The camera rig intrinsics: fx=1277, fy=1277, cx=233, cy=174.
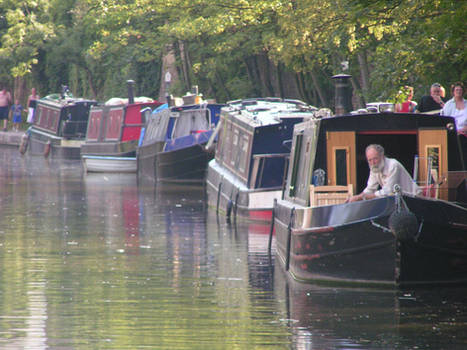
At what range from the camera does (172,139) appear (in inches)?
1357

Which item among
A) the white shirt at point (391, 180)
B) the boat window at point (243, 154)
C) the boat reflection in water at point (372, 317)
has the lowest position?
the boat reflection in water at point (372, 317)

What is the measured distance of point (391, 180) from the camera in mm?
13578

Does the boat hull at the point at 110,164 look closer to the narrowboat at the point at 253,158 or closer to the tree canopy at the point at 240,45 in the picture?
the tree canopy at the point at 240,45

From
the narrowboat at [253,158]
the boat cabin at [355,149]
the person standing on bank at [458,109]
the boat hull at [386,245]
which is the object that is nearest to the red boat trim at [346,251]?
the boat hull at [386,245]

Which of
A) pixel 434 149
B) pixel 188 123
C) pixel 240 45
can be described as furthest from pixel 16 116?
pixel 434 149

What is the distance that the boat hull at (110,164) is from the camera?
128ft

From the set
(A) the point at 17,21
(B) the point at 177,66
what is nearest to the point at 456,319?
(B) the point at 177,66

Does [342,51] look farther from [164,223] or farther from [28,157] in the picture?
[28,157]

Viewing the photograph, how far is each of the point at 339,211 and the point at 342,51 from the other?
15.7m

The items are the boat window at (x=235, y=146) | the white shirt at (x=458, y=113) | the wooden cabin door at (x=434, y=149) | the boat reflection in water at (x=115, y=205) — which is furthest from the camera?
the boat window at (x=235, y=146)

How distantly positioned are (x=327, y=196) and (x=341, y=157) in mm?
603

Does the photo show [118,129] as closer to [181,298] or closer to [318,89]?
[318,89]

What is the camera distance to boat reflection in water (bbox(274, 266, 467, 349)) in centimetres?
1097

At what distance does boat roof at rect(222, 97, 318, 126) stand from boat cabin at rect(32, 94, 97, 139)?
19885mm
